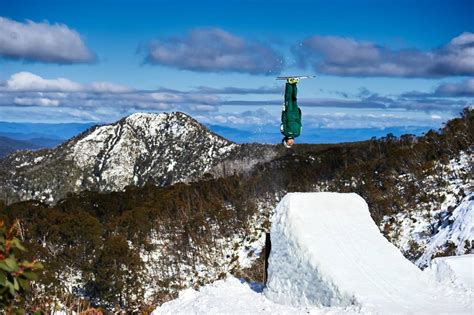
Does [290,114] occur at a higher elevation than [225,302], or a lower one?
higher

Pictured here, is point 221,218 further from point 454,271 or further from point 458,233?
point 454,271

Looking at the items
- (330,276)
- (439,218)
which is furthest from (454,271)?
(439,218)

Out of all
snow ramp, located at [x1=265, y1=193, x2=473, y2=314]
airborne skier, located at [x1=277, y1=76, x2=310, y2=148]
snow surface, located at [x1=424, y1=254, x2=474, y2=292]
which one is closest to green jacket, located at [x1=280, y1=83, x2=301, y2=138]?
airborne skier, located at [x1=277, y1=76, x2=310, y2=148]

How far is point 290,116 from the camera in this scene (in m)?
15.5

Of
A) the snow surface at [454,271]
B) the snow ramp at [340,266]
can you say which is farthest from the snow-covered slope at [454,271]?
the snow ramp at [340,266]

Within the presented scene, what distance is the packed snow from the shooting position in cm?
1243

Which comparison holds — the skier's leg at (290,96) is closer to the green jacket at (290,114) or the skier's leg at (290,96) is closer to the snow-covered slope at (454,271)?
the green jacket at (290,114)

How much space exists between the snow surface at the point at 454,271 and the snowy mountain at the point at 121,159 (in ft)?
380

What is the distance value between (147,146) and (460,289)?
498 ft

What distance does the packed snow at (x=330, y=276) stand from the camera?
1243cm

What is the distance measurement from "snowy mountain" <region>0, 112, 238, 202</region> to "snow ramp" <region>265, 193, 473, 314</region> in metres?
115

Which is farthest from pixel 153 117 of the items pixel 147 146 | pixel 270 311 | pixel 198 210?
pixel 270 311

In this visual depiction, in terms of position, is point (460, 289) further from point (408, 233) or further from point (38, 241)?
point (38, 241)

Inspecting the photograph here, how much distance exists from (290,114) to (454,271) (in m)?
6.49
